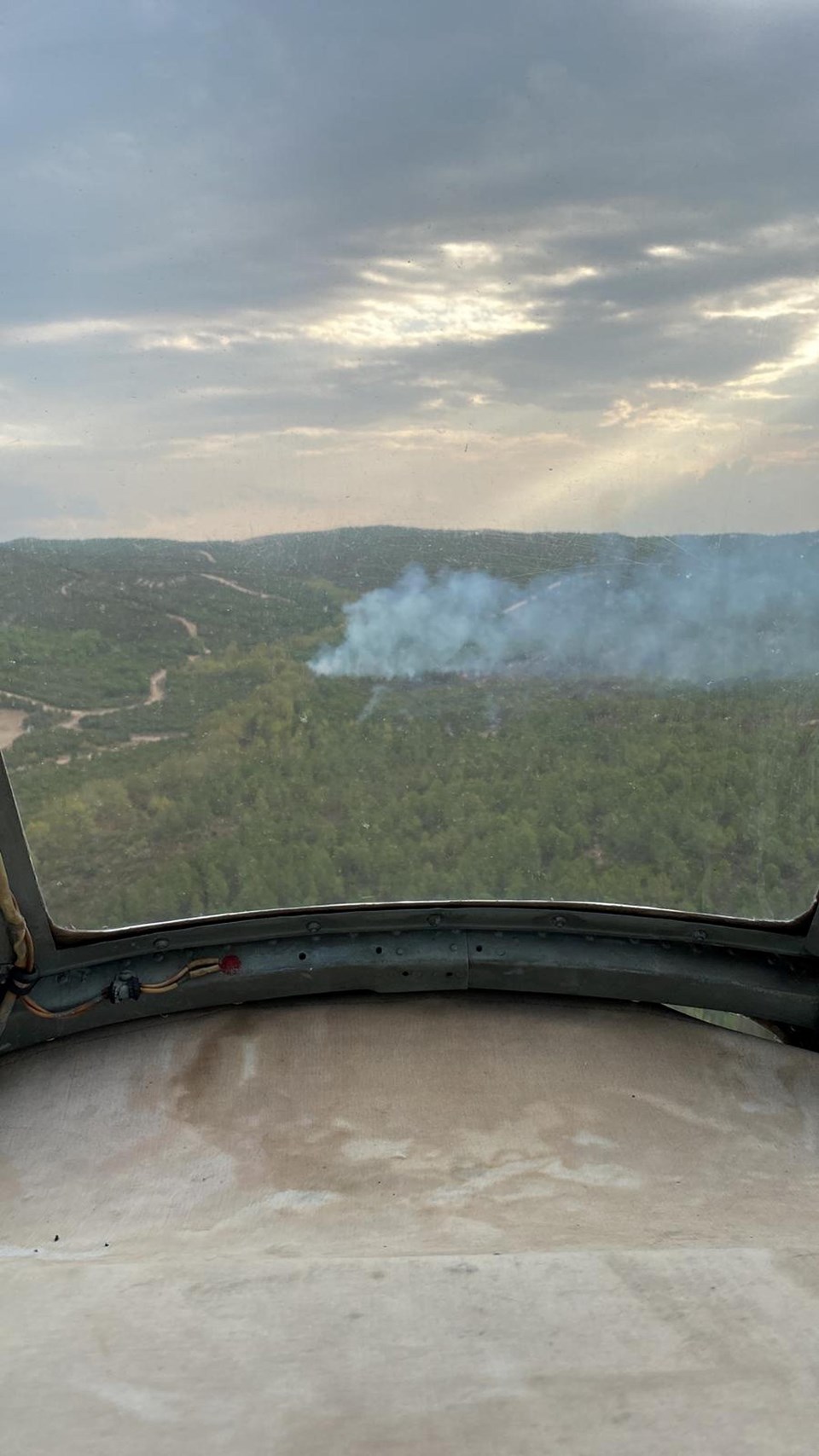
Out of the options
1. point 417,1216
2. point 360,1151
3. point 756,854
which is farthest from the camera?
point 756,854

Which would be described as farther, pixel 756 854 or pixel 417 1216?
pixel 756 854

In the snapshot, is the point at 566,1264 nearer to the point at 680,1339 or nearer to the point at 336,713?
the point at 680,1339

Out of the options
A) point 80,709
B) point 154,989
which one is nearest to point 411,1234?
point 154,989

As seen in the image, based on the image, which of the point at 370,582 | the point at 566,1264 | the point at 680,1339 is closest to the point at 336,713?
the point at 370,582

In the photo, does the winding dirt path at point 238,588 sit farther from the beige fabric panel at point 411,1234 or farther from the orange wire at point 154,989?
the beige fabric panel at point 411,1234

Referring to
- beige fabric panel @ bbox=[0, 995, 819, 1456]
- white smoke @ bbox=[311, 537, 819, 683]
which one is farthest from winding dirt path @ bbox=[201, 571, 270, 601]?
beige fabric panel @ bbox=[0, 995, 819, 1456]
